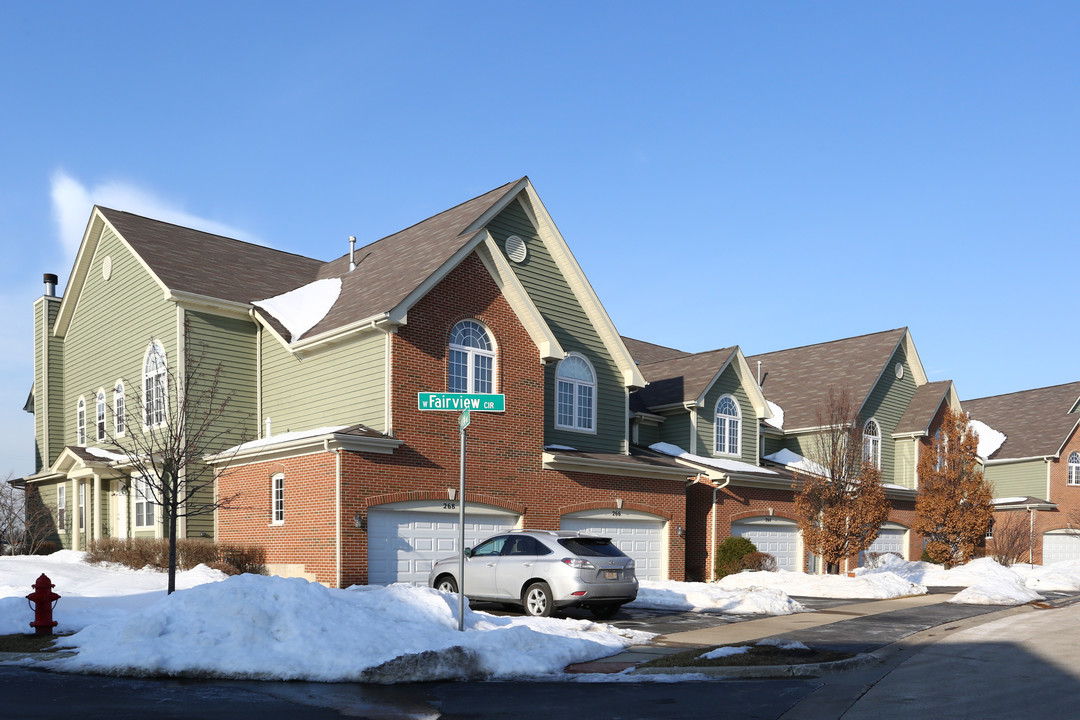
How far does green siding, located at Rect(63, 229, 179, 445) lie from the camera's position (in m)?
25.7

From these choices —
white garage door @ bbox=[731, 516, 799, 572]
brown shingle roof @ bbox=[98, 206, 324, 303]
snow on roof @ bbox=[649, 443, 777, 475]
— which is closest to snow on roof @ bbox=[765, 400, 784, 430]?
snow on roof @ bbox=[649, 443, 777, 475]

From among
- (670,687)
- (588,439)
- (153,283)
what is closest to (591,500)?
(588,439)

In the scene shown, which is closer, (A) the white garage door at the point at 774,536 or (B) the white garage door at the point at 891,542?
(A) the white garage door at the point at 774,536

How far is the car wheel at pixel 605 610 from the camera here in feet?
56.4

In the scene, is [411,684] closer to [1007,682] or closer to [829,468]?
[1007,682]

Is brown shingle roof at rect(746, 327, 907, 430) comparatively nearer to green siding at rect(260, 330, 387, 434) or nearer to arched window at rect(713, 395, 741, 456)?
arched window at rect(713, 395, 741, 456)

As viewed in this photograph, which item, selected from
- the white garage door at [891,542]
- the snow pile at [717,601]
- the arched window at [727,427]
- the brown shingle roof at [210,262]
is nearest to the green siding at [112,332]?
the brown shingle roof at [210,262]

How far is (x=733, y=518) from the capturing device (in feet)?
95.9

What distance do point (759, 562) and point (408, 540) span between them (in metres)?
12.1

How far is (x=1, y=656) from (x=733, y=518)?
21.5m

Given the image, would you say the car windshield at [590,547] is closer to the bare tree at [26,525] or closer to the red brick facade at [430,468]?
the red brick facade at [430,468]

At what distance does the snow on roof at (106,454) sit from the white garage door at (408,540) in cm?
951

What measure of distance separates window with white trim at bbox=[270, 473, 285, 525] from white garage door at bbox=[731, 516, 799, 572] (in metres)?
14.1

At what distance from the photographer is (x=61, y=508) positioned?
2948 centimetres
